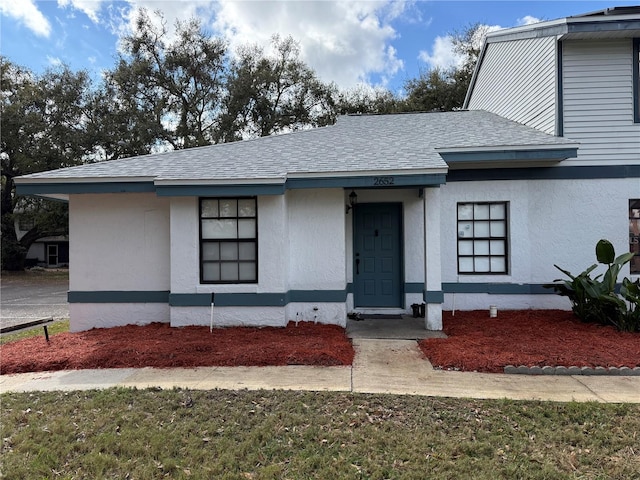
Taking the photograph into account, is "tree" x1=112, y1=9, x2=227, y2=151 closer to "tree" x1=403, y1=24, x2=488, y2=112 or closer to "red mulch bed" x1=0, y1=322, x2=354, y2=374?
"tree" x1=403, y1=24, x2=488, y2=112

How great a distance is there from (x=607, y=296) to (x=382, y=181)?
177 inches

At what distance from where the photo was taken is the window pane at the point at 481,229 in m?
9.05

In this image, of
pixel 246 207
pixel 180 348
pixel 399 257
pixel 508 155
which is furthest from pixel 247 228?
pixel 508 155

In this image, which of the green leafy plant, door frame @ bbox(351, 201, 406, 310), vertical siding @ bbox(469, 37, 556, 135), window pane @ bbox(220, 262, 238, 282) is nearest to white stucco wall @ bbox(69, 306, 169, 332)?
window pane @ bbox(220, 262, 238, 282)

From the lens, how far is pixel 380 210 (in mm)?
9039

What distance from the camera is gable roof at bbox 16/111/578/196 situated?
729 cm

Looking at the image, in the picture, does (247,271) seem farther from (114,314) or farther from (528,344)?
(528,344)

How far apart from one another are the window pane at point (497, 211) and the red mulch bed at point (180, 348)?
4.55 meters

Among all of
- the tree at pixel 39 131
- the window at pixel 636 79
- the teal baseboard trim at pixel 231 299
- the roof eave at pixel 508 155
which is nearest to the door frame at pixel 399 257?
the roof eave at pixel 508 155

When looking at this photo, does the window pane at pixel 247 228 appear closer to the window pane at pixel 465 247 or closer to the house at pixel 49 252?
the window pane at pixel 465 247

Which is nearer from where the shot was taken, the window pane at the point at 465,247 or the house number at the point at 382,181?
the house number at the point at 382,181

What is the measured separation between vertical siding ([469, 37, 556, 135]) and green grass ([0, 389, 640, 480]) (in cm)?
750

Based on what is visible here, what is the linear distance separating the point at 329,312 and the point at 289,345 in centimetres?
169

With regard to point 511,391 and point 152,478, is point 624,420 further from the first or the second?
point 152,478
